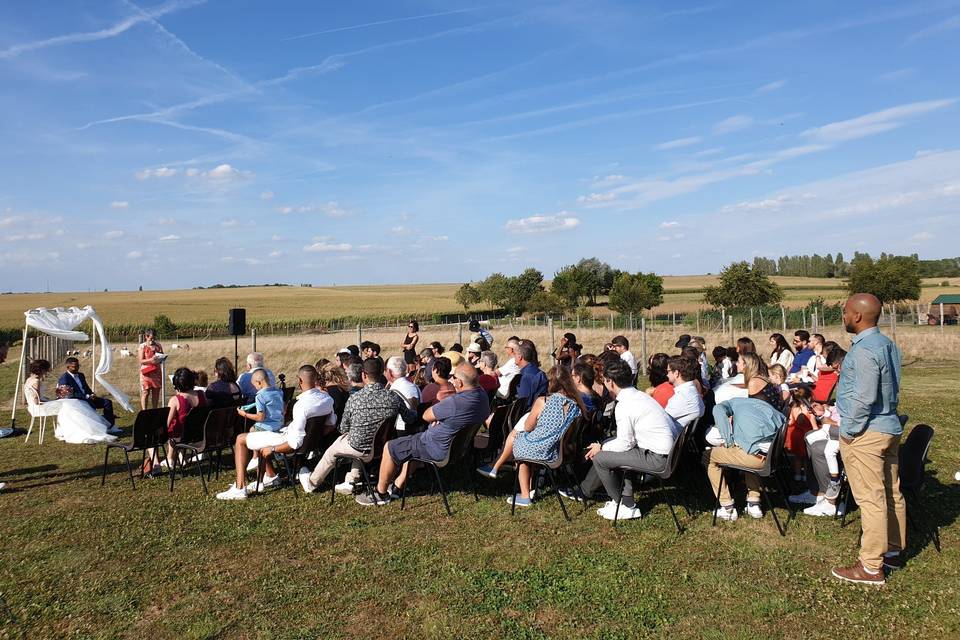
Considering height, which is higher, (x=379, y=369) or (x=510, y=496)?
(x=379, y=369)

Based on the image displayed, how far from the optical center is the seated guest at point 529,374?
688cm

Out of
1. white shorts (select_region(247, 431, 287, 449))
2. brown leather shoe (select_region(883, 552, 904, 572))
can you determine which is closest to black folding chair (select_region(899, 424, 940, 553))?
brown leather shoe (select_region(883, 552, 904, 572))

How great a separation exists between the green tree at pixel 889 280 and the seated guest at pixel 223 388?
1717 inches

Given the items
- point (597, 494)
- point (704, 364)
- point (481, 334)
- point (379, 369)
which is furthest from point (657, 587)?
point (481, 334)

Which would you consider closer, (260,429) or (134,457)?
(260,429)

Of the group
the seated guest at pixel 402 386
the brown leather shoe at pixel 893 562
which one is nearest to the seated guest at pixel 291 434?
the seated guest at pixel 402 386

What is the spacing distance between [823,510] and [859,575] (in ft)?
4.34

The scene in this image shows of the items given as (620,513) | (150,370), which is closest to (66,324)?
(150,370)

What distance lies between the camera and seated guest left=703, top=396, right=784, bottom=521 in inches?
197

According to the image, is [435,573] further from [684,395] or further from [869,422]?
[869,422]

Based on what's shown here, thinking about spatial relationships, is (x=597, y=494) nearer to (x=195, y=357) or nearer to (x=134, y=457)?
(x=134, y=457)

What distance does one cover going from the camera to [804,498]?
5.62 meters

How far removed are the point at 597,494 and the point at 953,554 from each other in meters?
2.63

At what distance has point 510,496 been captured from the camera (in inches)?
237
